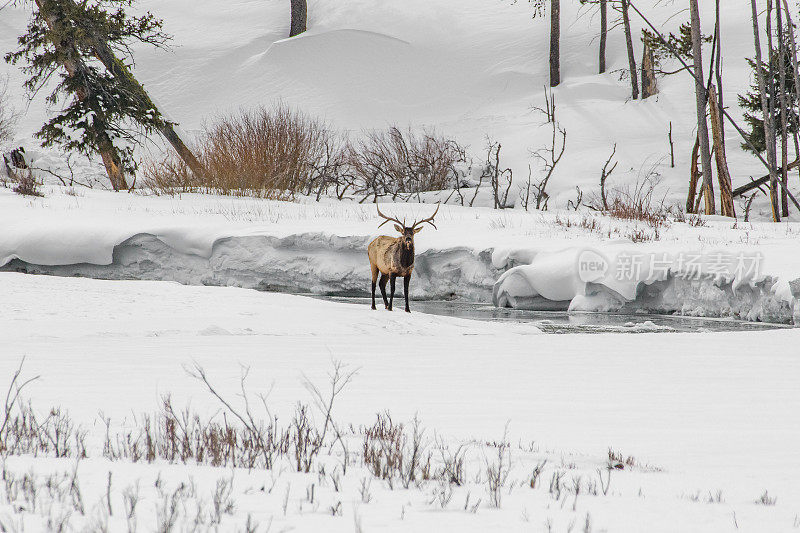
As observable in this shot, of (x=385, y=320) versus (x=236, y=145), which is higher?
(x=236, y=145)

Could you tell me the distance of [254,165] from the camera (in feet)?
69.2

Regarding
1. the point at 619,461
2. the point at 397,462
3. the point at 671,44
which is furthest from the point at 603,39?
the point at 397,462

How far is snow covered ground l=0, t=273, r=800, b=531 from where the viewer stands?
229cm

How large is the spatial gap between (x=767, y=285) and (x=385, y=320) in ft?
18.5

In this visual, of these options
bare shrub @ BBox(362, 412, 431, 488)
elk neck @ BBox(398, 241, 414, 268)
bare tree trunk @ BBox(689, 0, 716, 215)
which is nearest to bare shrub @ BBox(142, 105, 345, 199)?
bare tree trunk @ BBox(689, 0, 716, 215)

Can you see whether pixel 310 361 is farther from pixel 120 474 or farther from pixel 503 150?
pixel 503 150

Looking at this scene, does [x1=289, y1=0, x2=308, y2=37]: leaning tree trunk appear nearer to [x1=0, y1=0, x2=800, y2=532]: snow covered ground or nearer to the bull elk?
[x1=0, y1=0, x2=800, y2=532]: snow covered ground

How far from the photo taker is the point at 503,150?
31672 mm

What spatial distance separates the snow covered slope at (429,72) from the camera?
32656 mm

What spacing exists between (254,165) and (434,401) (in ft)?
56.9

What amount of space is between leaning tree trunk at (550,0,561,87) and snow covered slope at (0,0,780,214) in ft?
1.97

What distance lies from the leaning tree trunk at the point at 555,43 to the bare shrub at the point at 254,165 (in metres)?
15.3

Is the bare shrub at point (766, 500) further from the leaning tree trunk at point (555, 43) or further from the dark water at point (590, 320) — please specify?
the leaning tree trunk at point (555, 43)

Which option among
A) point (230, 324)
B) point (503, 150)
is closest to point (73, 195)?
point (230, 324)
